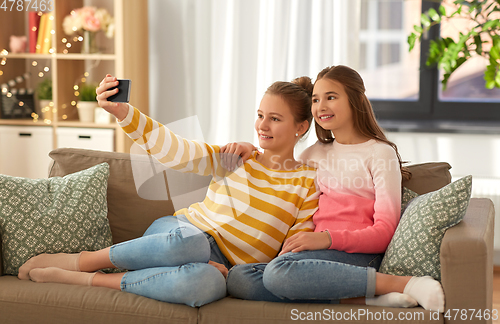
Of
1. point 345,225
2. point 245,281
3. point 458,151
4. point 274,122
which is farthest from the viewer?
point 458,151

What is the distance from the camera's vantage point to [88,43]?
113 inches

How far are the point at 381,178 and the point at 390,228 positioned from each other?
150 millimetres

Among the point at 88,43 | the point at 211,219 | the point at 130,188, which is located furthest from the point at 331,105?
the point at 88,43

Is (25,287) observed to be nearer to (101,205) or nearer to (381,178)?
(101,205)

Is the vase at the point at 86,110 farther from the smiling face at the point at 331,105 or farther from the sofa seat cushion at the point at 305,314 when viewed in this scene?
the sofa seat cushion at the point at 305,314

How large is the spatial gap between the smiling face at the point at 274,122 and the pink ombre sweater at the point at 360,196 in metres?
0.16

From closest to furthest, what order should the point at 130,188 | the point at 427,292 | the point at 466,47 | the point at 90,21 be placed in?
the point at 427,292, the point at 130,188, the point at 466,47, the point at 90,21

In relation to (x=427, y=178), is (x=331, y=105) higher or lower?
higher


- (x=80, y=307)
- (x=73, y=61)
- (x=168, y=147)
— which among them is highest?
(x=73, y=61)

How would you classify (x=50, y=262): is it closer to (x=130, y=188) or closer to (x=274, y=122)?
(x=130, y=188)

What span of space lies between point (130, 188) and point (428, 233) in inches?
39.6

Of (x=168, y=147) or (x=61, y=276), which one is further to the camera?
(x=168, y=147)

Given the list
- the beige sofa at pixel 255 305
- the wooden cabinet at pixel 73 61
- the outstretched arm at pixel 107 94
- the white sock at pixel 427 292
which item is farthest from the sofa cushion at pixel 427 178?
the wooden cabinet at pixel 73 61

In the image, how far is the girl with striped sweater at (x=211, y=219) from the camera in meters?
1.36
